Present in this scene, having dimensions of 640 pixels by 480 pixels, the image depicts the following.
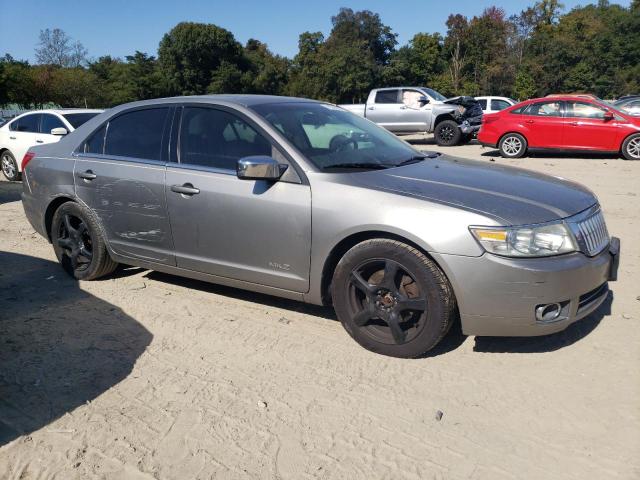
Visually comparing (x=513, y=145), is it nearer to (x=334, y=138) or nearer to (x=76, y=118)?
(x=76, y=118)

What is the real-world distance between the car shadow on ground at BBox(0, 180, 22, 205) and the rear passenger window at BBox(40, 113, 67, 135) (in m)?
1.27

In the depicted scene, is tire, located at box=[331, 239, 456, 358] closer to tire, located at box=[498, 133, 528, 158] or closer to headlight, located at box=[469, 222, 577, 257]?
headlight, located at box=[469, 222, 577, 257]

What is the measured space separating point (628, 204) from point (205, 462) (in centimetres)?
739

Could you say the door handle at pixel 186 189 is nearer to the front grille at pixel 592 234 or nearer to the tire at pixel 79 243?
the tire at pixel 79 243

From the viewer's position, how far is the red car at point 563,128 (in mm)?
12828

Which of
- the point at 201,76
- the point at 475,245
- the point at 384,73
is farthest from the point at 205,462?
the point at 201,76

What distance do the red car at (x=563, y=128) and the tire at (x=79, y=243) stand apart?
36.9 ft

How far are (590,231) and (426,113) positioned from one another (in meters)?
15.4

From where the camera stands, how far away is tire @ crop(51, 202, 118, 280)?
4895 mm

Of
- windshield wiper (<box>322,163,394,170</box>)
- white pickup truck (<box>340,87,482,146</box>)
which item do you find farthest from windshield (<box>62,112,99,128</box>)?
white pickup truck (<box>340,87,482,146</box>)

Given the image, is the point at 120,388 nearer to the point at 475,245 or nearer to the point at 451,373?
the point at 451,373

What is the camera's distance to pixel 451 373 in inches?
131

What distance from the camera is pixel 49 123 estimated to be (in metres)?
11.0

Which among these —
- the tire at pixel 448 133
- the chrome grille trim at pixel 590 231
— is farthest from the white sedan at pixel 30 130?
→ the tire at pixel 448 133
